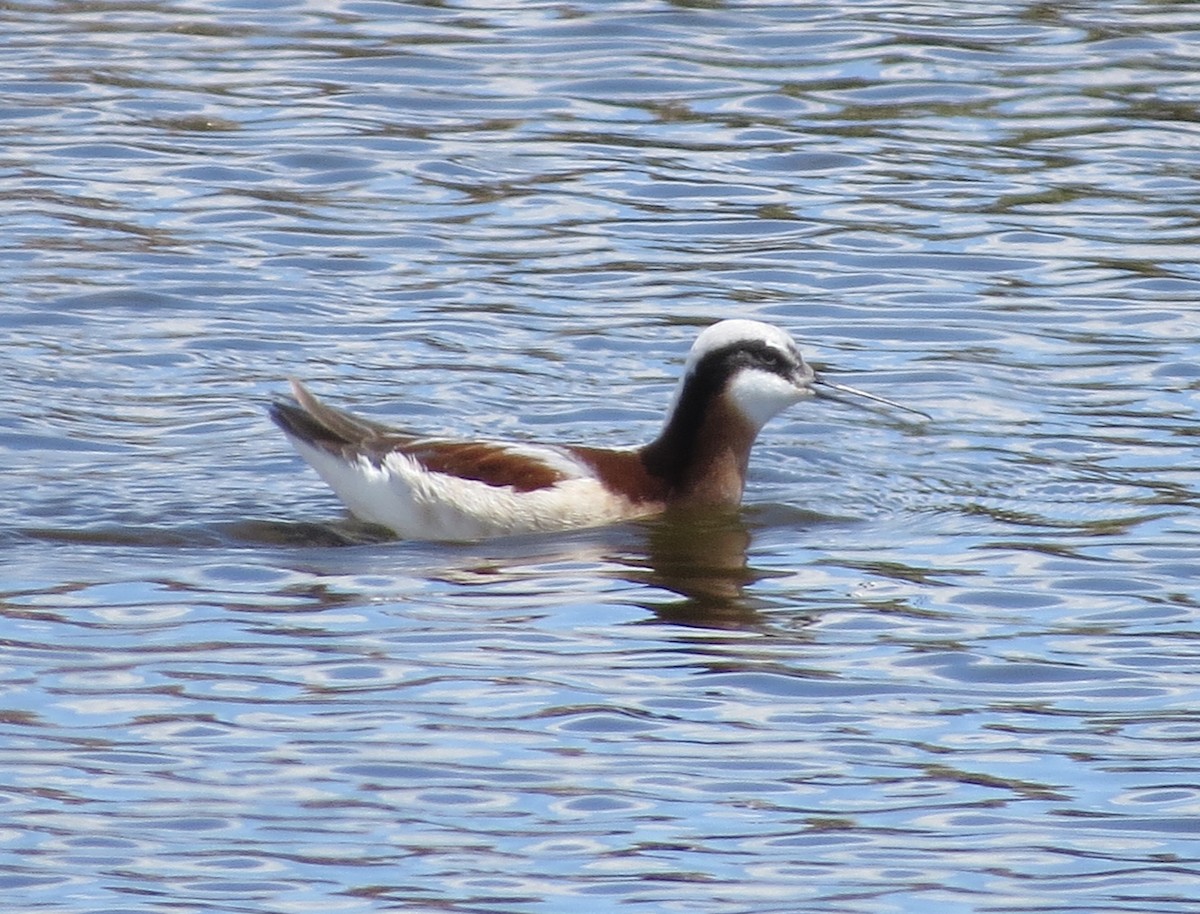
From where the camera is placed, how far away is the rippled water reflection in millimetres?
8695

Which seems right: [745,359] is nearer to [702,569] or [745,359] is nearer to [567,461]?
[567,461]

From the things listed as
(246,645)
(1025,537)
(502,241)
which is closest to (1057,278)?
(502,241)

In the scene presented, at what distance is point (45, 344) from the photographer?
1531 cm

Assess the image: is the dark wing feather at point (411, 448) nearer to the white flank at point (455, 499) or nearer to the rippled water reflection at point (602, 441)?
the white flank at point (455, 499)

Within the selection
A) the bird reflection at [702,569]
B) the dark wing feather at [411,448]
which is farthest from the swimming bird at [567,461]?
the bird reflection at [702,569]

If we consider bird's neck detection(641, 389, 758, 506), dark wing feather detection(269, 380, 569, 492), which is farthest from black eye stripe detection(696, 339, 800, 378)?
dark wing feather detection(269, 380, 569, 492)

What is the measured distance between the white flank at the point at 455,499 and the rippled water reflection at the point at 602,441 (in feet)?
0.54

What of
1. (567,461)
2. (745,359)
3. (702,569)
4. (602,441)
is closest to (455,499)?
(567,461)

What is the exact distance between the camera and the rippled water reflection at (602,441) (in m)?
8.70

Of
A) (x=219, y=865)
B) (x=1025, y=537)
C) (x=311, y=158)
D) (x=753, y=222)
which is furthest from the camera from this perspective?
(x=311, y=158)

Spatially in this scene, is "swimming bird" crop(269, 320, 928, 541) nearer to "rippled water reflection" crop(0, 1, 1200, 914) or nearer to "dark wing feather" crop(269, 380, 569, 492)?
"dark wing feather" crop(269, 380, 569, 492)

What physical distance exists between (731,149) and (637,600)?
800 centimetres

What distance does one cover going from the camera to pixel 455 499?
12523 mm

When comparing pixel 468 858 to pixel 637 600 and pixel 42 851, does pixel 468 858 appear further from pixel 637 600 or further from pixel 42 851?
pixel 637 600
